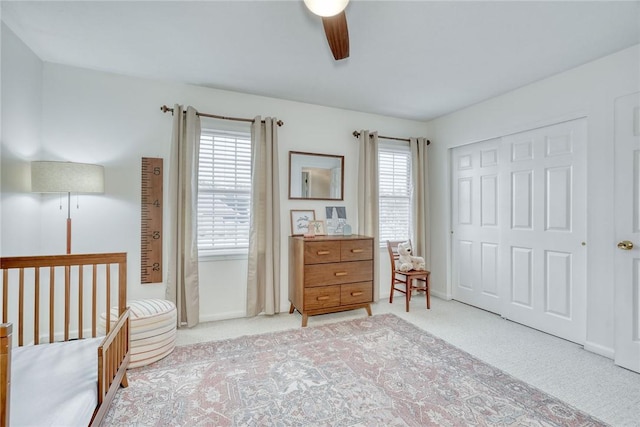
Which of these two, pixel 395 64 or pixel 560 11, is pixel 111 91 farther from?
pixel 560 11

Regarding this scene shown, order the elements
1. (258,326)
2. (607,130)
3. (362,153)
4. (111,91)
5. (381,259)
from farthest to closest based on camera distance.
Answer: (381,259)
(362,153)
(258,326)
(111,91)
(607,130)

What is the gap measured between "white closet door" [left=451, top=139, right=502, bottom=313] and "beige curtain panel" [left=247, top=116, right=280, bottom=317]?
8.07ft

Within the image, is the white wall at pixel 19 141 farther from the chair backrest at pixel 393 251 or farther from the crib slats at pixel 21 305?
the chair backrest at pixel 393 251

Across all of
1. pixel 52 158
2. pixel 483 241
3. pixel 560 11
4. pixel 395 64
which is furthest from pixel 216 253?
pixel 560 11

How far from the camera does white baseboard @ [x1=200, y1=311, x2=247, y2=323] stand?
3.19 meters

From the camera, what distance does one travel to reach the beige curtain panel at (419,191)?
4.18 m

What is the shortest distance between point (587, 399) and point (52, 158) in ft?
14.8

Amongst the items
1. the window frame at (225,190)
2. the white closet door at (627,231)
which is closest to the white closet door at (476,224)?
the white closet door at (627,231)

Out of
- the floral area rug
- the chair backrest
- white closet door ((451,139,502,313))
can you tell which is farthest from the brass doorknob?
the chair backrest

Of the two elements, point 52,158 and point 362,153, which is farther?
point 362,153

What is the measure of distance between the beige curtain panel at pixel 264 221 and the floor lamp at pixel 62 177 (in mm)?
1436

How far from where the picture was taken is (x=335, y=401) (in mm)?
1876

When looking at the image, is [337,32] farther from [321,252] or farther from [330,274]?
[330,274]

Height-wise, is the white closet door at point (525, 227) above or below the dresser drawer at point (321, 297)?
above
